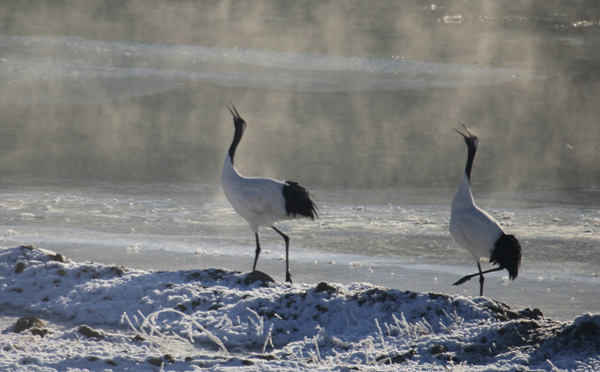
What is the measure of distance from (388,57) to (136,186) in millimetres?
11139

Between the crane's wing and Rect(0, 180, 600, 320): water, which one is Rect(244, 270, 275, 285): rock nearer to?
Rect(0, 180, 600, 320): water

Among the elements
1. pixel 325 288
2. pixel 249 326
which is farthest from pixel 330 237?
pixel 249 326

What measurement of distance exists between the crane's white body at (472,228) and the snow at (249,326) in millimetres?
1009

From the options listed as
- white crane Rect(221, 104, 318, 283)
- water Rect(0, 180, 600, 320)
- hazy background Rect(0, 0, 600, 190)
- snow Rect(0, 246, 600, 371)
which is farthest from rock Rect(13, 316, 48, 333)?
hazy background Rect(0, 0, 600, 190)

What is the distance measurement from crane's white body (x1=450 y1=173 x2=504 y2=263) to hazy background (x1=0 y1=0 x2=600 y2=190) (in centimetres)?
438

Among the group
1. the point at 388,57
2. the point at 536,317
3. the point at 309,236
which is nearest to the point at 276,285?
the point at 536,317

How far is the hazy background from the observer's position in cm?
1317

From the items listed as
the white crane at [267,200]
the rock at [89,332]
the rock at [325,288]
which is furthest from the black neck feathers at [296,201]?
the rock at [89,332]

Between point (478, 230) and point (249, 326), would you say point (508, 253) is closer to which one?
point (478, 230)

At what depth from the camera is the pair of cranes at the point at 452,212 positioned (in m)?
7.51

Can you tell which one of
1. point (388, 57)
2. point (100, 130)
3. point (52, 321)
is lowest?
point (52, 321)

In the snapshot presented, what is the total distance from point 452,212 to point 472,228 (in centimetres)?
32

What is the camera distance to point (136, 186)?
38.8 feet

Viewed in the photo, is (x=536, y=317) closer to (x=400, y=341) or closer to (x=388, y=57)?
(x=400, y=341)
